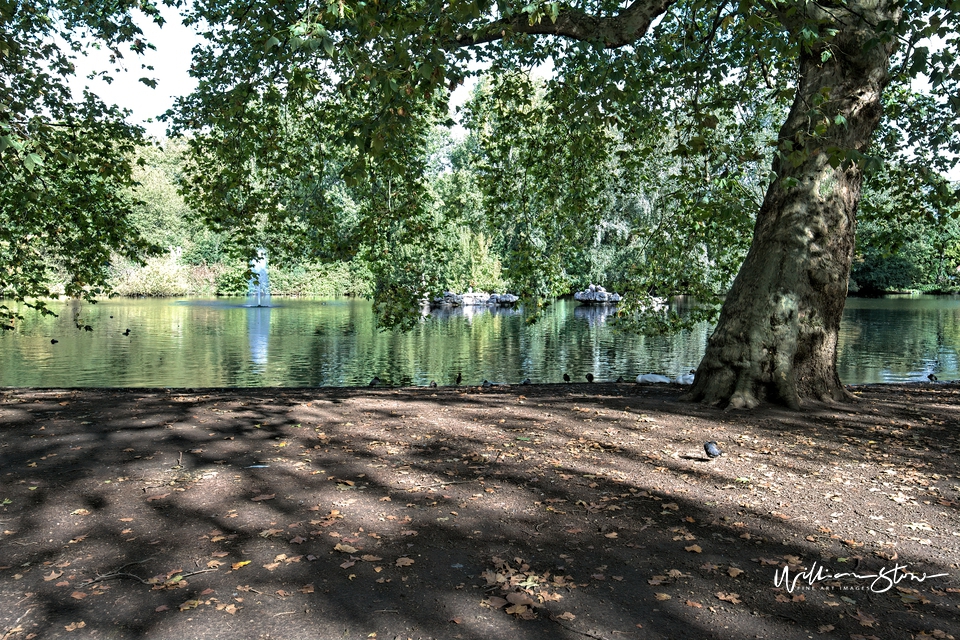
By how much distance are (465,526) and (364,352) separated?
1850 centimetres

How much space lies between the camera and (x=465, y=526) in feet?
13.0

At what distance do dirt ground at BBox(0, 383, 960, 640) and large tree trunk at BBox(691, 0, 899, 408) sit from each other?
3.09 feet

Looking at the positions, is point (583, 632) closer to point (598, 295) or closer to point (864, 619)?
point (864, 619)

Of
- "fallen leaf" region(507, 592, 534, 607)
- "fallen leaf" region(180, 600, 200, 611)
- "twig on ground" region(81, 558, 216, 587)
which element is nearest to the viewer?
"fallen leaf" region(180, 600, 200, 611)

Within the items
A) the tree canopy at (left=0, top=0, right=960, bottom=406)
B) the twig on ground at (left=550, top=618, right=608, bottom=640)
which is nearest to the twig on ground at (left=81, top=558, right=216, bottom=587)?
the twig on ground at (left=550, top=618, right=608, bottom=640)

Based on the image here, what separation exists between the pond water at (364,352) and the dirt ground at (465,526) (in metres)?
10.5

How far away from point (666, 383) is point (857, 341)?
17.9 m

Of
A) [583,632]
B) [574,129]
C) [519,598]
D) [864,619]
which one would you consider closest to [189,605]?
[519,598]

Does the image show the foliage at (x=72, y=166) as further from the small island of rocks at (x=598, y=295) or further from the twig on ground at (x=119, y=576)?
the small island of rocks at (x=598, y=295)

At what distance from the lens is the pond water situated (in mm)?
17016

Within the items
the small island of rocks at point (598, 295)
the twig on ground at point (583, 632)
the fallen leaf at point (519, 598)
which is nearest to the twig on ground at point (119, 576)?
the fallen leaf at point (519, 598)

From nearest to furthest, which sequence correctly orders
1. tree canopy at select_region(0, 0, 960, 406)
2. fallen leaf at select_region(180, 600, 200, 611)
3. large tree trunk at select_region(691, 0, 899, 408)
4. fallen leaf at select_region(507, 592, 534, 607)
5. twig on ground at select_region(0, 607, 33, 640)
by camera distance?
twig on ground at select_region(0, 607, 33, 640) < fallen leaf at select_region(180, 600, 200, 611) < fallen leaf at select_region(507, 592, 534, 607) < tree canopy at select_region(0, 0, 960, 406) < large tree trunk at select_region(691, 0, 899, 408)

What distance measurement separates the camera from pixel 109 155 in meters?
10.7

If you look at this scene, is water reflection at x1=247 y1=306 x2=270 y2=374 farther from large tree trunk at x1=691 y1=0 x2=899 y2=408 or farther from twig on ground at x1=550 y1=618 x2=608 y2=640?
twig on ground at x1=550 y1=618 x2=608 y2=640
